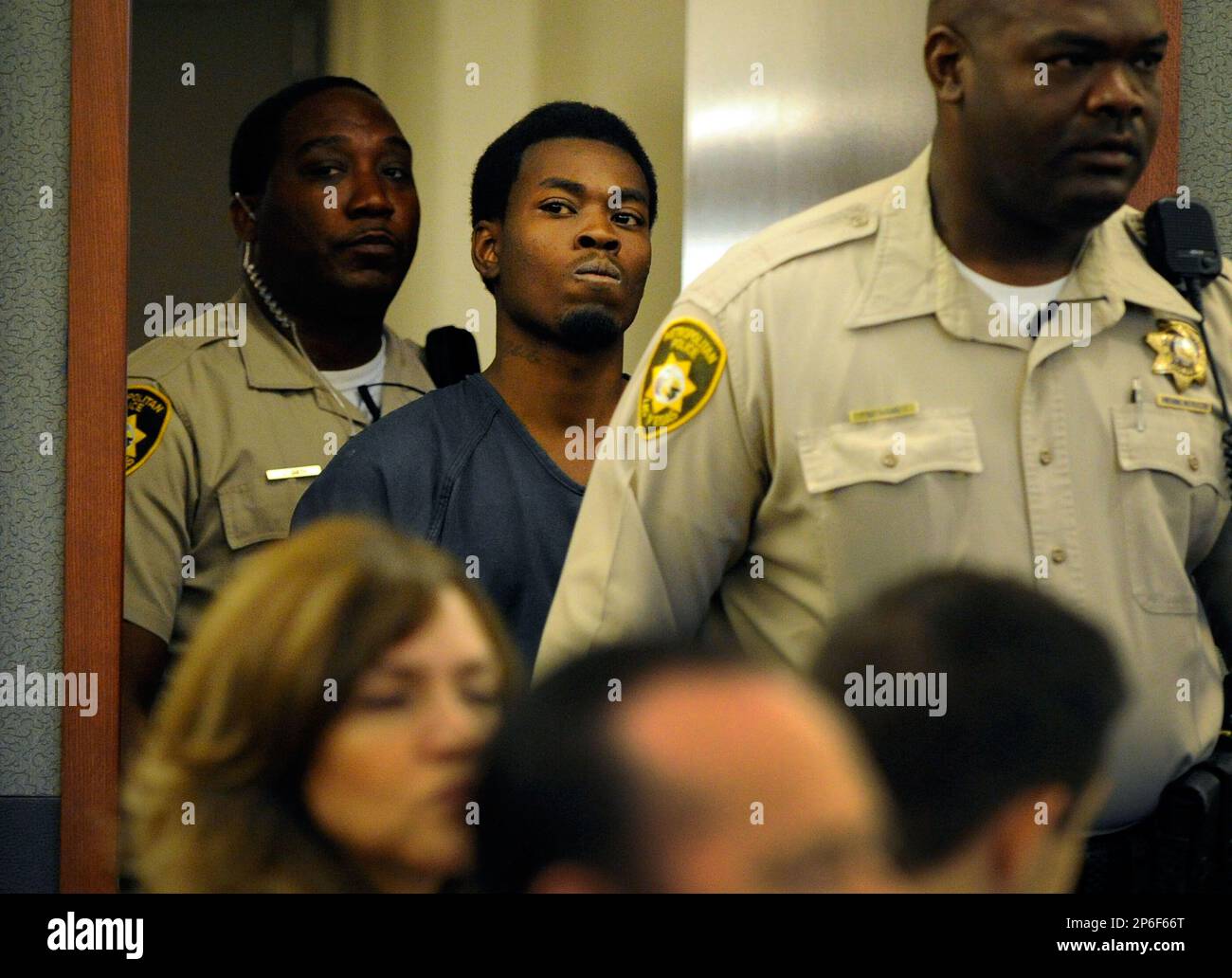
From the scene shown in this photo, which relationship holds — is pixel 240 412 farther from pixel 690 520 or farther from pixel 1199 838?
pixel 1199 838

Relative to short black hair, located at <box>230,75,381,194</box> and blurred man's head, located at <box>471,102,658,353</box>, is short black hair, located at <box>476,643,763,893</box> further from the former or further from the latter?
short black hair, located at <box>230,75,381,194</box>

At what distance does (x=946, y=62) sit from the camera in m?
1.49

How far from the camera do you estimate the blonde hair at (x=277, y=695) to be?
1210 millimetres

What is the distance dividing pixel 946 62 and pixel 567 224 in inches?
16.8

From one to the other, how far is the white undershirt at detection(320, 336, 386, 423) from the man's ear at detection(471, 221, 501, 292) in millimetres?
135

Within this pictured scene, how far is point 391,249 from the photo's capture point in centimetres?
156

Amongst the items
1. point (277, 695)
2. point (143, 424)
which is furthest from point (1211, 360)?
point (143, 424)

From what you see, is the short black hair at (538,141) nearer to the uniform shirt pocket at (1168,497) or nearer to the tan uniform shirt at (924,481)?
the tan uniform shirt at (924,481)

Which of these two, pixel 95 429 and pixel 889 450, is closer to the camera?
pixel 889 450

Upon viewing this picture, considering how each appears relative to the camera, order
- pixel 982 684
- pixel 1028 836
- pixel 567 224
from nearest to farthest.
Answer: pixel 1028 836 < pixel 982 684 < pixel 567 224

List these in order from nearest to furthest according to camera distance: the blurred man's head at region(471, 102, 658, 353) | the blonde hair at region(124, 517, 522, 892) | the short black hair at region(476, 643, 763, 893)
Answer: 1. the short black hair at region(476, 643, 763, 893)
2. the blonde hair at region(124, 517, 522, 892)
3. the blurred man's head at region(471, 102, 658, 353)

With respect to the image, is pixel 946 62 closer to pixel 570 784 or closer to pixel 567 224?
pixel 567 224

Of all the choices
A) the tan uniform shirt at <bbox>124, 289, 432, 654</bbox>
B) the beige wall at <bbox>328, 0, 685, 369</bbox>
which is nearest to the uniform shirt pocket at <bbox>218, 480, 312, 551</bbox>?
the tan uniform shirt at <bbox>124, 289, 432, 654</bbox>

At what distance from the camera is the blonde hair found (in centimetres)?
121
